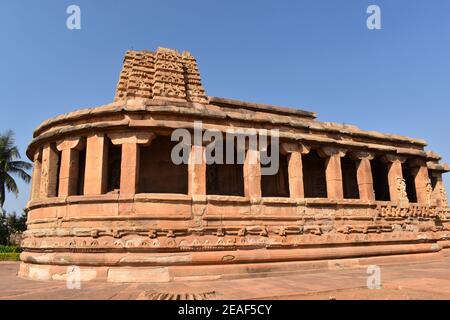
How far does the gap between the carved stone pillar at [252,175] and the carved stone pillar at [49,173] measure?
5734 mm

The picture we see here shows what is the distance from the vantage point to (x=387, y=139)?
13109 millimetres

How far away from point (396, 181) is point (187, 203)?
850cm

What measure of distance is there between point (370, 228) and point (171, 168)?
6974mm

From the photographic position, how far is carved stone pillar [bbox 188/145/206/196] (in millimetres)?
9062

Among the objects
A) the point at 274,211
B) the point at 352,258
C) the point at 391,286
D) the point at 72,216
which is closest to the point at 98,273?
the point at 72,216

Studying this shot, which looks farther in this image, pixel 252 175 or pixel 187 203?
pixel 252 175

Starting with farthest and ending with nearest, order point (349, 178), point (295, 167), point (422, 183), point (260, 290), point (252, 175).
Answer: point (422, 183) < point (349, 178) < point (295, 167) < point (252, 175) < point (260, 290)

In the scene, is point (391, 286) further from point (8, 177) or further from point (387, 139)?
point (8, 177)

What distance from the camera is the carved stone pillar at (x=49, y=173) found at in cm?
991

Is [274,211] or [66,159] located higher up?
[66,159]

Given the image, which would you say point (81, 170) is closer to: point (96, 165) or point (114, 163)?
point (114, 163)

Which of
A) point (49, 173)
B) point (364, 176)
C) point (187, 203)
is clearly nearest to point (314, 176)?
point (364, 176)

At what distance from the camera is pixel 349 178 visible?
Result: 13.6 meters

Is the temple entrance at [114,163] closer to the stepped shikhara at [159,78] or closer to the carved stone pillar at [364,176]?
the stepped shikhara at [159,78]
